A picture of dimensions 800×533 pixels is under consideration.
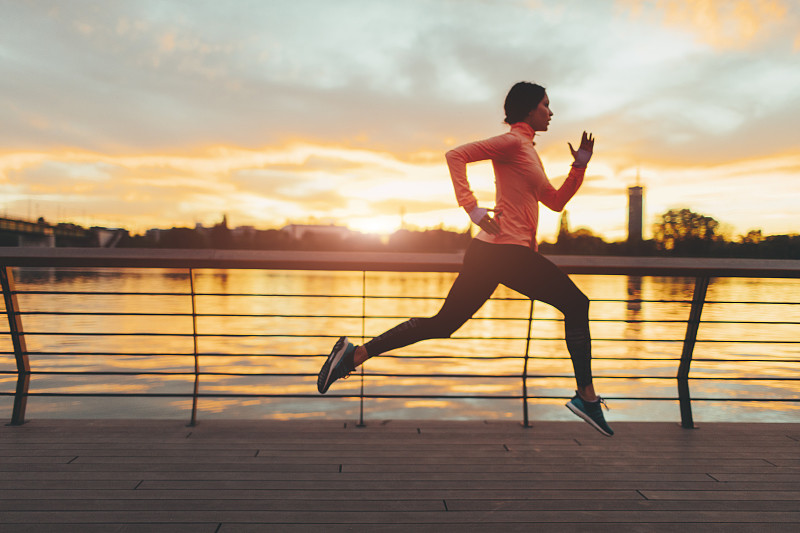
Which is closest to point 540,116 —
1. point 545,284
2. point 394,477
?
point 545,284

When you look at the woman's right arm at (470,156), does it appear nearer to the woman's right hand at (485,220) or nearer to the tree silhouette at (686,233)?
the woman's right hand at (485,220)

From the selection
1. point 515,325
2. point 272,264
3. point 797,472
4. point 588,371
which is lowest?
point 515,325

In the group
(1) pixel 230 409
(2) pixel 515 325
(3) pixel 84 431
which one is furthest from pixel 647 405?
(2) pixel 515 325

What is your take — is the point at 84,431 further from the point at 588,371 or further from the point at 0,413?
the point at 0,413

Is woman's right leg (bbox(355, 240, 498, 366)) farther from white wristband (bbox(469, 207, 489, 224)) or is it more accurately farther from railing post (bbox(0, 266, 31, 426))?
railing post (bbox(0, 266, 31, 426))

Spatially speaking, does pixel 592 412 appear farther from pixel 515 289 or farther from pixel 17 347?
pixel 17 347

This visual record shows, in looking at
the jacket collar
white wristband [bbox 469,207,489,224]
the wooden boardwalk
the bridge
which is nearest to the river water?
the wooden boardwalk

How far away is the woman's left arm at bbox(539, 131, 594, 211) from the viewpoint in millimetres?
2537

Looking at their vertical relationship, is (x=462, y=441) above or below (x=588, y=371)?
below

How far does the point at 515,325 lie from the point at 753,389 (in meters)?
14.1

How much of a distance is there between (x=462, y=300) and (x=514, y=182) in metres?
0.55

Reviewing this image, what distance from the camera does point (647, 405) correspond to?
7973 millimetres

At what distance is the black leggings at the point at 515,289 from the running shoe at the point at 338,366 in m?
0.30

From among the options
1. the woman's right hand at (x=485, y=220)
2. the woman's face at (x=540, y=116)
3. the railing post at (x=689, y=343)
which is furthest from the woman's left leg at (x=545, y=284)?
the railing post at (x=689, y=343)
